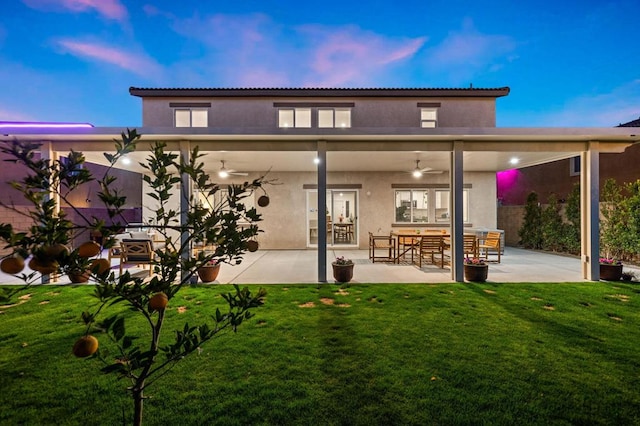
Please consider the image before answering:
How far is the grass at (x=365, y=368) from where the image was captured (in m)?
2.29

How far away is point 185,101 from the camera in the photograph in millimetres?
11328

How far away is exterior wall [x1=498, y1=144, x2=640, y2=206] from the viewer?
11984mm

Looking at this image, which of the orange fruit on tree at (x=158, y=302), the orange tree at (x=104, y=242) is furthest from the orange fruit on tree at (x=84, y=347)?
the orange fruit on tree at (x=158, y=302)

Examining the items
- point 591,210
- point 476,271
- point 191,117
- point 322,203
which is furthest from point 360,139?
point 191,117

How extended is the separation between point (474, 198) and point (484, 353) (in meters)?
9.29

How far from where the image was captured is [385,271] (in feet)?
23.5

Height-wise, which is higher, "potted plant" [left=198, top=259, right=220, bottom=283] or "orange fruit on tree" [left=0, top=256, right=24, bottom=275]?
"orange fruit on tree" [left=0, top=256, right=24, bottom=275]

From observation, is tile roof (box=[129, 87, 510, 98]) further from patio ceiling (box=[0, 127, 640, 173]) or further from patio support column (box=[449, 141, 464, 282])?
patio support column (box=[449, 141, 464, 282])

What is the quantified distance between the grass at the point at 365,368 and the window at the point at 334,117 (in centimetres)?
813

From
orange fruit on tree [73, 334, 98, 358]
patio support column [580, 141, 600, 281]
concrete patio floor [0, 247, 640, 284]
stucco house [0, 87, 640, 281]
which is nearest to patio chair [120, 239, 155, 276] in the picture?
concrete patio floor [0, 247, 640, 284]

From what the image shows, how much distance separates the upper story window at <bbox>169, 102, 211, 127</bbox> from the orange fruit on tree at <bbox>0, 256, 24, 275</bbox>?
11255 millimetres

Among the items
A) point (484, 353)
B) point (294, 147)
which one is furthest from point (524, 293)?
point (294, 147)

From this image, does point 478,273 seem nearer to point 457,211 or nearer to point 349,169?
point 457,211

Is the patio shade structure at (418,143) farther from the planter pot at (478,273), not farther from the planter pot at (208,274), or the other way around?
the planter pot at (208,274)
